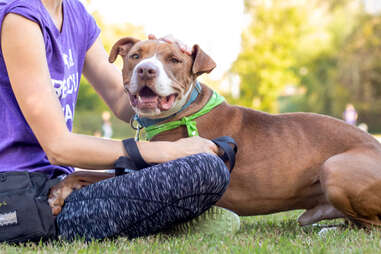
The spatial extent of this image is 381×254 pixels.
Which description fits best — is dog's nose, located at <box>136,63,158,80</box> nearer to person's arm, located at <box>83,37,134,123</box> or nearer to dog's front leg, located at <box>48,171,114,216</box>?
person's arm, located at <box>83,37,134,123</box>

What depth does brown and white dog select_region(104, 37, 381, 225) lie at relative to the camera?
144 inches

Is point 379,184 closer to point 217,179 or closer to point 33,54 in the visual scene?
point 217,179

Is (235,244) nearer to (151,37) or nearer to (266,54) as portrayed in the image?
(151,37)

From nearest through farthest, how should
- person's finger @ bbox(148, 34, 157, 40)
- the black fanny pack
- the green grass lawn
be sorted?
the green grass lawn < the black fanny pack < person's finger @ bbox(148, 34, 157, 40)

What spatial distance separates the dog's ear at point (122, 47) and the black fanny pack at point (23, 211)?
1368 mm

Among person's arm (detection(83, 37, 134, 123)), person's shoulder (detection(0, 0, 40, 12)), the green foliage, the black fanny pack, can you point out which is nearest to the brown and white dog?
person's arm (detection(83, 37, 134, 123))

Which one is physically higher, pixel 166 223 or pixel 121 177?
pixel 121 177

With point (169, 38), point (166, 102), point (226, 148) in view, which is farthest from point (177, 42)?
point (226, 148)

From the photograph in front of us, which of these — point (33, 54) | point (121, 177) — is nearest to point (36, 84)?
point (33, 54)

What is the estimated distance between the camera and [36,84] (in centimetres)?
298

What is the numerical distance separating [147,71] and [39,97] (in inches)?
35.8

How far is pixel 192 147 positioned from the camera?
326 centimetres

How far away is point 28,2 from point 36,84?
21.6 inches

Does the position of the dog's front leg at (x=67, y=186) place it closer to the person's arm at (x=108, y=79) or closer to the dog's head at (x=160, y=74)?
the dog's head at (x=160, y=74)
